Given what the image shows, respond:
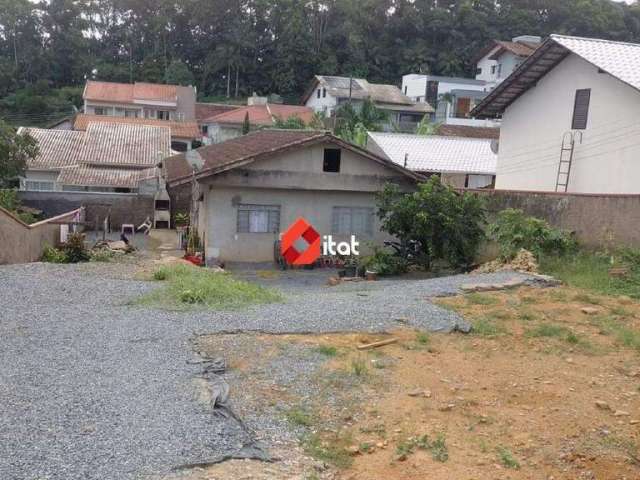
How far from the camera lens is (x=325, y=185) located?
62.2 feet

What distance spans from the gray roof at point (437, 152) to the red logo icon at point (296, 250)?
9583mm

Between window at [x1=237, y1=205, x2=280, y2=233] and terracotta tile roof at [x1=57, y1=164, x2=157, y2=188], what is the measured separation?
403 inches

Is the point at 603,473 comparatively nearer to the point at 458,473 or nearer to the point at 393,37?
the point at 458,473

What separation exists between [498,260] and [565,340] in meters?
6.27

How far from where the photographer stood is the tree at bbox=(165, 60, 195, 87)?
58469 mm

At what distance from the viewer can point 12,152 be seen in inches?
899

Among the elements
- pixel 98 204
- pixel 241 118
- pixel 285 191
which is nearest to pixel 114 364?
pixel 285 191

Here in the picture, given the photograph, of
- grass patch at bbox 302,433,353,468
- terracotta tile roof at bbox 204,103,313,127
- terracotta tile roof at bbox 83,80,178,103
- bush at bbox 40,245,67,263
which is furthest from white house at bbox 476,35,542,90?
grass patch at bbox 302,433,353,468

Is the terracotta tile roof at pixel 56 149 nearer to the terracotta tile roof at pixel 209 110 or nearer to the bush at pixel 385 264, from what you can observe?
the bush at pixel 385 264

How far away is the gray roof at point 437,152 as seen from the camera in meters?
27.7

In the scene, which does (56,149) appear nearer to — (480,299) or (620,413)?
(480,299)

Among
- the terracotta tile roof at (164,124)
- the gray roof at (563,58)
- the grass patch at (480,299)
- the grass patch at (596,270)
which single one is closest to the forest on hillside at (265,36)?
the terracotta tile roof at (164,124)

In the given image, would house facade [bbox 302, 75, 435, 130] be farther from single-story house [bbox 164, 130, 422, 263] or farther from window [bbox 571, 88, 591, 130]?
single-story house [bbox 164, 130, 422, 263]

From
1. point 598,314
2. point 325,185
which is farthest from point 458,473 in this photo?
point 325,185
